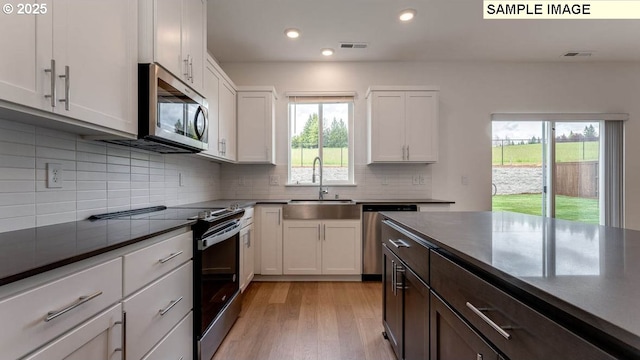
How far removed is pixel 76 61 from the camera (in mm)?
1178

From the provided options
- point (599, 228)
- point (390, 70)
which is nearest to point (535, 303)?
point (599, 228)

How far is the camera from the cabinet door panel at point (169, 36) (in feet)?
5.44

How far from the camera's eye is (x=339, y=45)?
11.1 feet

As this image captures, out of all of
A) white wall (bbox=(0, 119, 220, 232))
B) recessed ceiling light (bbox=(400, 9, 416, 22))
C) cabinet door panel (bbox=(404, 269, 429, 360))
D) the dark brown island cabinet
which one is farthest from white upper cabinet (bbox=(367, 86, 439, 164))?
white wall (bbox=(0, 119, 220, 232))

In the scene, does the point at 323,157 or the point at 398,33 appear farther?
the point at 323,157

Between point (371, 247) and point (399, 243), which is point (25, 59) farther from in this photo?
point (371, 247)

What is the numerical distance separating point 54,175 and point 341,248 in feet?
8.40

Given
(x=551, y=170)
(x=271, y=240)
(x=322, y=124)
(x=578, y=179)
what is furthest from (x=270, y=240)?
(x=578, y=179)

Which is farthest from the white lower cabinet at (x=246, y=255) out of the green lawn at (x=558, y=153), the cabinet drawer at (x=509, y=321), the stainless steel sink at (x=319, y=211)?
the green lawn at (x=558, y=153)

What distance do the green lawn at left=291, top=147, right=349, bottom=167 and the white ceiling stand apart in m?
1.23

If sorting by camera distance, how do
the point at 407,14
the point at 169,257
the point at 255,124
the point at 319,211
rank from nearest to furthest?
the point at 169,257, the point at 407,14, the point at 319,211, the point at 255,124

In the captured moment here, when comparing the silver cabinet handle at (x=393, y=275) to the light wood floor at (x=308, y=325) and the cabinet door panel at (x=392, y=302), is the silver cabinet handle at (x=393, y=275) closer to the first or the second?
the cabinet door panel at (x=392, y=302)

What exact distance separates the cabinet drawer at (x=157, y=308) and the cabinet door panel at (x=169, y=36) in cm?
123

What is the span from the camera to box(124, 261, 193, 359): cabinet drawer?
1.11m
